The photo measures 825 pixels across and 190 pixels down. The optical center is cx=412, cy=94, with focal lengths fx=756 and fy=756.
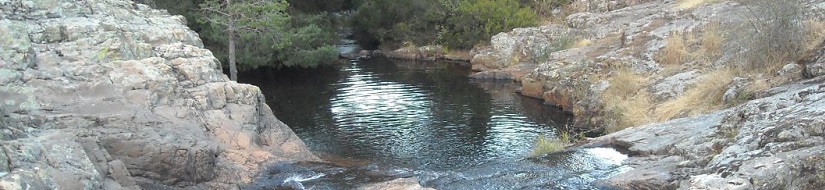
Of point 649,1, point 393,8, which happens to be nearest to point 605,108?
point 649,1

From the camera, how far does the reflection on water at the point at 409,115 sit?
1775 cm

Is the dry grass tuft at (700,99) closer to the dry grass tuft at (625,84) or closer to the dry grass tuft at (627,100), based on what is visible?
the dry grass tuft at (627,100)

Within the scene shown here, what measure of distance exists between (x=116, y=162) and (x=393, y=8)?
34.1 metres

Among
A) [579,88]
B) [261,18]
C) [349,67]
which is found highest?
[261,18]

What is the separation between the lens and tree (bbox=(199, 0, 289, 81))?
84.4 ft

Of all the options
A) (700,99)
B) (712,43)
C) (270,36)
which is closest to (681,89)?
(700,99)

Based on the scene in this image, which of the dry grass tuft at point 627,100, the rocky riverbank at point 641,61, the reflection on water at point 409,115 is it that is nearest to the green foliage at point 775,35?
the rocky riverbank at point 641,61

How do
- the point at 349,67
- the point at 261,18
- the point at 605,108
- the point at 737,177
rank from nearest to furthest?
the point at 737,177
the point at 605,108
the point at 261,18
the point at 349,67

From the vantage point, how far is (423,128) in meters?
20.4

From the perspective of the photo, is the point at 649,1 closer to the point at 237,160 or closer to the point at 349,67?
Result: the point at 349,67

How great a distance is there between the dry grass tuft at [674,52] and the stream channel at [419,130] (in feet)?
11.6

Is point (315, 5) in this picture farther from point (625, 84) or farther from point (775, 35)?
point (775, 35)

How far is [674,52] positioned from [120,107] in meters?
16.5

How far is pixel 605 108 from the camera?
70.4ft
